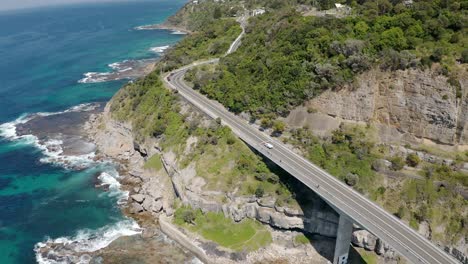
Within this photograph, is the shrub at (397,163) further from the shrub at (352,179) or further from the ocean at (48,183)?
the ocean at (48,183)

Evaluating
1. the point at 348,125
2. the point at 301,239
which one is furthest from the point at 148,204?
the point at 348,125

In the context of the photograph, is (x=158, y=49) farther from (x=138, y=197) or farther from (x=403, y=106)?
(x=403, y=106)

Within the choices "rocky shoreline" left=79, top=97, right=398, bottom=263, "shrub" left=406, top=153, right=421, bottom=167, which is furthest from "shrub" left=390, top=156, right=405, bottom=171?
"rocky shoreline" left=79, top=97, right=398, bottom=263

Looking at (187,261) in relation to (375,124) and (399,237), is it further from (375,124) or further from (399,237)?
(375,124)

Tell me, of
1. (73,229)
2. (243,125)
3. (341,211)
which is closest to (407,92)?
(341,211)

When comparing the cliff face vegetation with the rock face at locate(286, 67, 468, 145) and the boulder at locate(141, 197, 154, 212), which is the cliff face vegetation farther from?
the boulder at locate(141, 197, 154, 212)

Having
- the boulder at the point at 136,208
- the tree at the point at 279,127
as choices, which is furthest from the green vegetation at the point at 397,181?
the boulder at the point at 136,208
